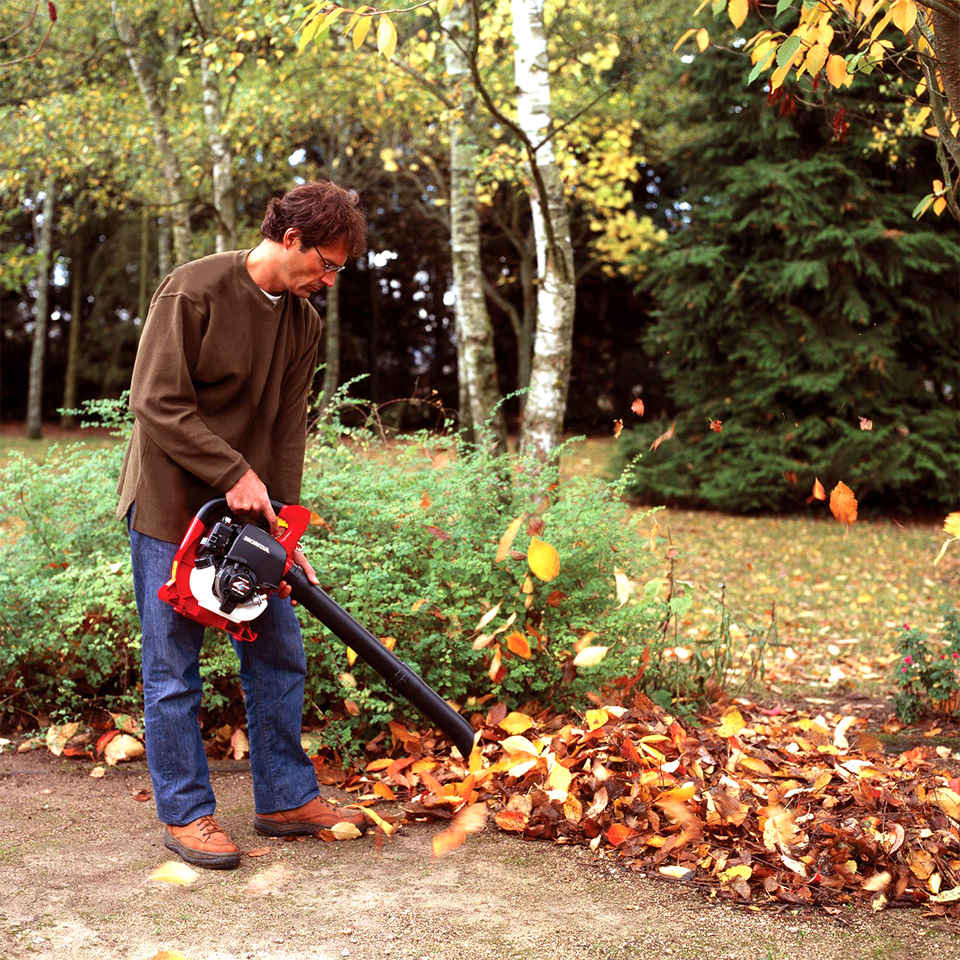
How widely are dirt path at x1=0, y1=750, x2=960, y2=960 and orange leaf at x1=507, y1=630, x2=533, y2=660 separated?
819 mm

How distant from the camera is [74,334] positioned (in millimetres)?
24859

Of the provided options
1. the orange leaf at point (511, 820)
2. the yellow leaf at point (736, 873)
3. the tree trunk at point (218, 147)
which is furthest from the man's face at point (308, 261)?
the tree trunk at point (218, 147)

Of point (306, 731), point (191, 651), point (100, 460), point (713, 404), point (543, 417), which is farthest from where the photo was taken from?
point (713, 404)

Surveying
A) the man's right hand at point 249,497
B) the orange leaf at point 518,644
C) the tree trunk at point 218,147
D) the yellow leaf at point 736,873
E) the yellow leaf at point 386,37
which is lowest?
the yellow leaf at point 736,873

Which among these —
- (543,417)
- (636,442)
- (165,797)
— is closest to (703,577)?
(543,417)

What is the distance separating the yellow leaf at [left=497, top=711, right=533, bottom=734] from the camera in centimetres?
388

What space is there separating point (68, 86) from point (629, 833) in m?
14.2

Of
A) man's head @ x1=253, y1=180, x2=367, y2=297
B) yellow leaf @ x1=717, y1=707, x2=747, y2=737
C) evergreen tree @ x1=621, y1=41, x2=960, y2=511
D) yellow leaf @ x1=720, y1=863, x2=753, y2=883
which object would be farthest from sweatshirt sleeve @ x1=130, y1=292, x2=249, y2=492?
evergreen tree @ x1=621, y1=41, x2=960, y2=511

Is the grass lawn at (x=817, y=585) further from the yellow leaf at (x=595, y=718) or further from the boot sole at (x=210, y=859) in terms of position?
the boot sole at (x=210, y=859)

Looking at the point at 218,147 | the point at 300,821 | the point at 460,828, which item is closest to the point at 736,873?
the point at 460,828

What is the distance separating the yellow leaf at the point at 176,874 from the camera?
113 inches

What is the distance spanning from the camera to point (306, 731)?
411cm

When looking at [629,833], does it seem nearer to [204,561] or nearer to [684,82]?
[204,561]

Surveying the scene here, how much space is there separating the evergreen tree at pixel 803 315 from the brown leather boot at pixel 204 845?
10.4m
